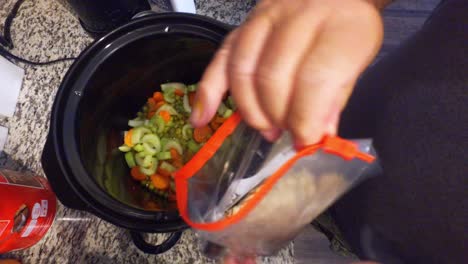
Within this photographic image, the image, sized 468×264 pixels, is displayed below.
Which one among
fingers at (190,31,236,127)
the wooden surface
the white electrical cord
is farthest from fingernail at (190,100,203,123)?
the wooden surface

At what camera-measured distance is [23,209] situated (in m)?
0.50

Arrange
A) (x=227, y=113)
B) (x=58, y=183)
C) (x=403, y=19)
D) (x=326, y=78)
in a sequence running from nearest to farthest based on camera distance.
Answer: (x=326, y=78) < (x=58, y=183) < (x=227, y=113) < (x=403, y=19)

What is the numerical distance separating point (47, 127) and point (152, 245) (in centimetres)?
29

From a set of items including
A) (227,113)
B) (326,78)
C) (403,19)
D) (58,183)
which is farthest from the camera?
(403,19)

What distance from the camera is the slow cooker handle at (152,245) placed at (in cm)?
54

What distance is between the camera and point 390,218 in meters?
0.44

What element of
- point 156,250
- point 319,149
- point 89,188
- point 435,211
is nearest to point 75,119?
point 89,188

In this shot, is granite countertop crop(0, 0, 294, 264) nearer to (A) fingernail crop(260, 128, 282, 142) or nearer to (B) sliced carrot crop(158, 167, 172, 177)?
(B) sliced carrot crop(158, 167, 172, 177)

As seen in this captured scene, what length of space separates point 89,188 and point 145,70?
0.72 feet

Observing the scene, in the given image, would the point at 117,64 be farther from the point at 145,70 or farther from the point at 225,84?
the point at 225,84

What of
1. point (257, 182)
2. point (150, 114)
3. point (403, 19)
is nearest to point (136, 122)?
point (150, 114)

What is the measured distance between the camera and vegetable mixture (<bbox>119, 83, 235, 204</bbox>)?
595 millimetres

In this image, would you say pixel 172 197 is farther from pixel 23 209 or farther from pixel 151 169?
pixel 23 209

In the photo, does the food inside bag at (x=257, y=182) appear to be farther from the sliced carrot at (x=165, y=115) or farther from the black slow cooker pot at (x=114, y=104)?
the sliced carrot at (x=165, y=115)
